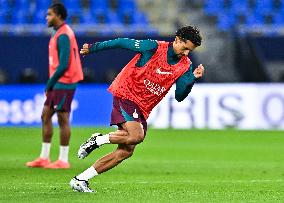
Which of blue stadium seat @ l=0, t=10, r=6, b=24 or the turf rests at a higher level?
blue stadium seat @ l=0, t=10, r=6, b=24

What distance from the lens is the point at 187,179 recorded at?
520 inches

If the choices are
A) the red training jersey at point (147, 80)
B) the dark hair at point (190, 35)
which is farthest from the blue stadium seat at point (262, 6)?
the dark hair at point (190, 35)

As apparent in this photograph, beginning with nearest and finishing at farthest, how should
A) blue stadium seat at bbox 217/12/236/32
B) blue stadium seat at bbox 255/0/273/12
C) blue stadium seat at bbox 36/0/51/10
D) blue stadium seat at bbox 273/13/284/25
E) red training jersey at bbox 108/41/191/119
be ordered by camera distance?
red training jersey at bbox 108/41/191/119 → blue stadium seat at bbox 36/0/51/10 → blue stadium seat at bbox 217/12/236/32 → blue stadium seat at bbox 273/13/284/25 → blue stadium seat at bbox 255/0/273/12

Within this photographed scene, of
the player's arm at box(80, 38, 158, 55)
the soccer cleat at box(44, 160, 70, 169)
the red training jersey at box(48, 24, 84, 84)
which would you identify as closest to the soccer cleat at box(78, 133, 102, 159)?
the player's arm at box(80, 38, 158, 55)

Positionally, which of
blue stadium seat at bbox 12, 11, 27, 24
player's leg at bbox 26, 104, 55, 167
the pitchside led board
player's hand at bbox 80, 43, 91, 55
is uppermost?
player's hand at bbox 80, 43, 91, 55

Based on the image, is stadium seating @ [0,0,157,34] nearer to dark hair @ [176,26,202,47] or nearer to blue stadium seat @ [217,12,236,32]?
blue stadium seat @ [217,12,236,32]

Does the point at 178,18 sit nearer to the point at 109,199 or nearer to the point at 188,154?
the point at 188,154

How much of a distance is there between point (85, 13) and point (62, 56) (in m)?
14.3

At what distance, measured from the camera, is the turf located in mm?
10898

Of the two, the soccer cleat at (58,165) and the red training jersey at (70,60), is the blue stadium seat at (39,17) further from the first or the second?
the soccer cleat at (58,165)

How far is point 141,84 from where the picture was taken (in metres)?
11.2

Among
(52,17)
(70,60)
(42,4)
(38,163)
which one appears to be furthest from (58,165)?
(42,4)

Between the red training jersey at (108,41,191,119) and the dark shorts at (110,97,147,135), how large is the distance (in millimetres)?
56

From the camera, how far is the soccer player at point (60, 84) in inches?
585
